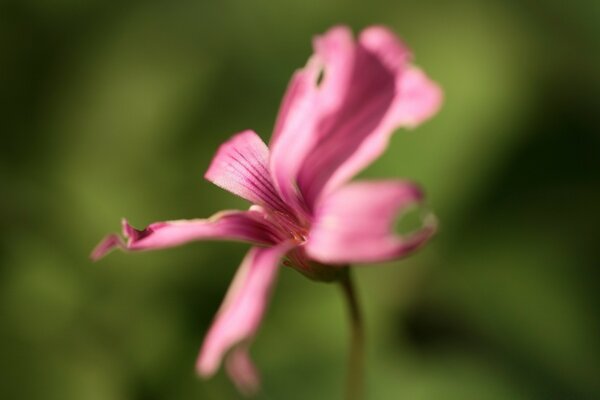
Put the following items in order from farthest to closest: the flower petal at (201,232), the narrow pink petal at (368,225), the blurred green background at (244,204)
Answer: the blurred green background at (244,204), the flower petal at (201,232), the narrow pink petal at (368,225)

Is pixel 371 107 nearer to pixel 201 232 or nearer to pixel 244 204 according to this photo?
pixel 201 232

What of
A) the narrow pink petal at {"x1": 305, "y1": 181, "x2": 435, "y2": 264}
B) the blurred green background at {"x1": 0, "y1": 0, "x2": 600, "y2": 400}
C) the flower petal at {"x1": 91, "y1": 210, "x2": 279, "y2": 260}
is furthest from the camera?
the blurred green background at {"x1": 0, "y1": 0, "x2": 600, "y2": 400}

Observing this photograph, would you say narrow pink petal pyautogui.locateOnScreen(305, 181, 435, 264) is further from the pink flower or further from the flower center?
the flower center

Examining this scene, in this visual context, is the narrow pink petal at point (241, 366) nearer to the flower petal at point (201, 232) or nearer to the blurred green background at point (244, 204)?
the flower petal at point (201, 232)

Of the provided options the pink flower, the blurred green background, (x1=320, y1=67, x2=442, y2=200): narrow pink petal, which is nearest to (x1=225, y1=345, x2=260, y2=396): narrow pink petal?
the pink flower

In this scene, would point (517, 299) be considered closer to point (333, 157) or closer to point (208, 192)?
point (208, 192)

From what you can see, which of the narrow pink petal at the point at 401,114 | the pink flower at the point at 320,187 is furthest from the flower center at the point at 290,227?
the narrow pink petal at the point at 401,114

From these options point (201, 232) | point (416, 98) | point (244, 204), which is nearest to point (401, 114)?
point (416, 98)
